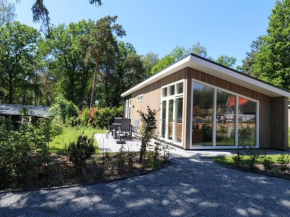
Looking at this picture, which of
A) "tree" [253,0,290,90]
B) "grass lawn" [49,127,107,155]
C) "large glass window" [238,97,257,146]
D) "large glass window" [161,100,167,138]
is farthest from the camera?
"tree" [253,0,290,90]

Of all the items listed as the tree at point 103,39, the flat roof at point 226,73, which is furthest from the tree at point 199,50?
the flat roof at point 226,73

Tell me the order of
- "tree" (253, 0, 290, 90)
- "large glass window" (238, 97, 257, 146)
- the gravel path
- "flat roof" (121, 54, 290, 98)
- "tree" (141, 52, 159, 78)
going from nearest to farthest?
the gravel path → "flat roof" (121, 54, 290, 98) → "large glass window" (238, 97, 257, 146) → "tree" (253, 0, 290, 90) → "tree" (141, 52, 159, 78)

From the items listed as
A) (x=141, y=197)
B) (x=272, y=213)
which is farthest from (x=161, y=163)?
(x=272, y=213)

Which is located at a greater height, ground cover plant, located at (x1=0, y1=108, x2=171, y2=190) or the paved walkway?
ground cover plant, located at (x1=0, y1=108, x2=171, y2=190)

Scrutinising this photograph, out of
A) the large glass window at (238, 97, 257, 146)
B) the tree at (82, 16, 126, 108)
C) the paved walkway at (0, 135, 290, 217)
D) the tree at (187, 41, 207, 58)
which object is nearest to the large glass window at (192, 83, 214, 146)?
the large glass window at (238, 97, 257, 146)

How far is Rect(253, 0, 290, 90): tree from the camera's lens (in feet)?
66.2

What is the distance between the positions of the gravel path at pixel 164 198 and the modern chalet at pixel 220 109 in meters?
3.27

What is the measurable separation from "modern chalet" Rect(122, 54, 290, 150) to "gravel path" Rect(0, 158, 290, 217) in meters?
3.27

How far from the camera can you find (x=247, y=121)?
791 centimetres

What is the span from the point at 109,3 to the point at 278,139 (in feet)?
25.4

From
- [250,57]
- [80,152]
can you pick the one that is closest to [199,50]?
[250,57]

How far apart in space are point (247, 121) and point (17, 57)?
31847mm

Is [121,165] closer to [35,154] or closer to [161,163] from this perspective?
[161,163]

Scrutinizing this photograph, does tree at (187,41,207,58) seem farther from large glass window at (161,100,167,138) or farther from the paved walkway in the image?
the paved walkway
